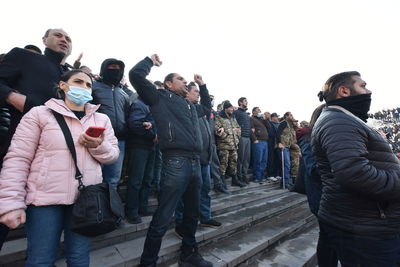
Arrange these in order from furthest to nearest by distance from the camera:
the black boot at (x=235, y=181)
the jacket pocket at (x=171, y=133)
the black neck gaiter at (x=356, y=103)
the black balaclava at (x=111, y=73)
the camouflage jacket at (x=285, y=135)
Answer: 1. the camouflage jacket at (x=285, y=135)
2. the black boot at (x=235, y=181)
3. the black balaclava at (x=111, y=73)
4. the jacket pocket at (x=171, y=133)
5. the black neck gaiter at (x=356, y=103)

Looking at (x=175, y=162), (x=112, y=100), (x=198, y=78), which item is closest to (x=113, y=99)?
(x=112, y=100)

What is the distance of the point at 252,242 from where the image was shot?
3.53 m

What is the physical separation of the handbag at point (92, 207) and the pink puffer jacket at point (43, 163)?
4cm

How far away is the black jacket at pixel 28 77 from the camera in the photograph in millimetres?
1942

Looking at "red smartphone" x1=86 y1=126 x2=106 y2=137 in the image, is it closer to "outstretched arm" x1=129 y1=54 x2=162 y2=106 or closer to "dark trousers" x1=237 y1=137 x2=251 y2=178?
"outstretched arm" x1=129 y1=54 x2=162 y2=106

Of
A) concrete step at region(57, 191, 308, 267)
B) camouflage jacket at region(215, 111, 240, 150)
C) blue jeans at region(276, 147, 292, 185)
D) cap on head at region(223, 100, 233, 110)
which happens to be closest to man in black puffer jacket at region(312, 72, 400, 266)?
concrete step at region(57, 191, 308, 267)

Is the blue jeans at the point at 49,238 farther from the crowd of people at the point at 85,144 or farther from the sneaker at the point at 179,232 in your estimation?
the sneaker at the point at 179,232

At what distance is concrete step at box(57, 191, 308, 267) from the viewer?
8.00ft

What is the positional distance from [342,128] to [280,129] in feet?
21.6

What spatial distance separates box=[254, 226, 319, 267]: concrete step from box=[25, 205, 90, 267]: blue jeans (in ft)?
8.61

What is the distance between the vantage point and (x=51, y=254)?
1491 millimetres

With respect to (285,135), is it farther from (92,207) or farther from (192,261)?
(92,207)

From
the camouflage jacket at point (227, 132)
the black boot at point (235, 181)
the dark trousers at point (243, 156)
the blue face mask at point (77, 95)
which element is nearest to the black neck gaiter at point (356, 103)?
the blue face mask at point (77, 95)

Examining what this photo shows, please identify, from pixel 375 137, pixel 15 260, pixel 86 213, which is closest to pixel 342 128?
pixel 375 137
